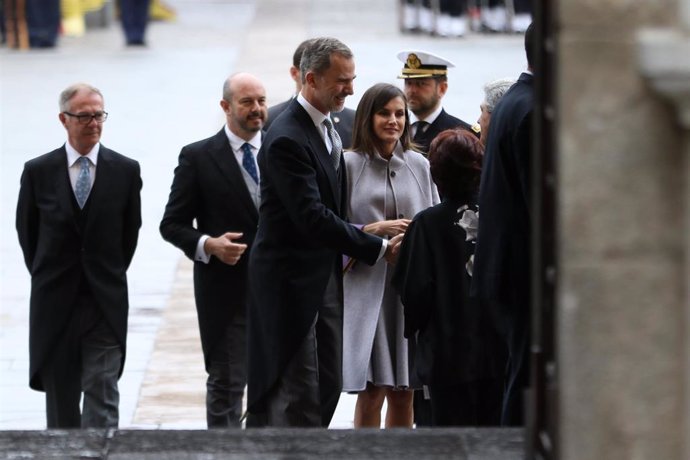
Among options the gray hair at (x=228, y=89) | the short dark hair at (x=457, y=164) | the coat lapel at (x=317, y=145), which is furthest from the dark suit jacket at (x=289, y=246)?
the gray hair at (x=228, y=89)

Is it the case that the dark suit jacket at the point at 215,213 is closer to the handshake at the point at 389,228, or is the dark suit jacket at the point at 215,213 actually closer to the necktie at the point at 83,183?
the necktie at the point at 83,183

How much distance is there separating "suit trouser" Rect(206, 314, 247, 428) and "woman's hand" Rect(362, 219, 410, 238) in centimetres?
102

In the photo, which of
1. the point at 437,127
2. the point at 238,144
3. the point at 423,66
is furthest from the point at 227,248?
the point at 423,66

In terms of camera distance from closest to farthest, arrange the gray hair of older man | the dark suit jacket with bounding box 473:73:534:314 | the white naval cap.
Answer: the dark suit jacket with bounding box 473:73:534:314 < the gray hair of older man < the white naval cap

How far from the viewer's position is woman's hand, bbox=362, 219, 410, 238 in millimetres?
6574

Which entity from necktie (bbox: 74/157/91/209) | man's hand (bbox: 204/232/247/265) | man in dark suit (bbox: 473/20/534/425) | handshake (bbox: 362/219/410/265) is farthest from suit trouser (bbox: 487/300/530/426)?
necktie (bbox: 74/157/91/209)

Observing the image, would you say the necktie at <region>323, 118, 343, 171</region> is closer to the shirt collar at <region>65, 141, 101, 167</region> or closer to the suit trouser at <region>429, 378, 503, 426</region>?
the suit trouser at <region>429, 378, 503, 426</region>

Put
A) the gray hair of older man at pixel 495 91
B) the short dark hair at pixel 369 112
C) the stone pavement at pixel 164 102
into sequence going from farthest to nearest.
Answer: the stone pavement at pixel 164 102
the short dark hair at pixel 369 112
the gray hair of older man at pixel 495 91

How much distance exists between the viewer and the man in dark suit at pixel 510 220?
518 centimetres

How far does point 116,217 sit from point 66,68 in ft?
53.7

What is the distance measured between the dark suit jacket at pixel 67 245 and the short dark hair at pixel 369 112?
108 centimetres

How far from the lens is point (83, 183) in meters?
7.16

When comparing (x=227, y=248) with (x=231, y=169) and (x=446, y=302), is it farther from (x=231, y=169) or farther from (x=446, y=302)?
(x=446, y=302)

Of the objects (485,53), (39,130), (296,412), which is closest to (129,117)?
(39,130)
